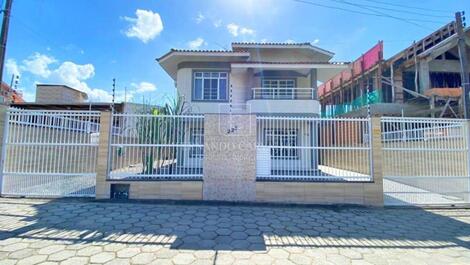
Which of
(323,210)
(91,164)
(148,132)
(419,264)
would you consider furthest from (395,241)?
(91,164)

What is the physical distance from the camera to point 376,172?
6.12m

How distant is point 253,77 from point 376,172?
8459 mm

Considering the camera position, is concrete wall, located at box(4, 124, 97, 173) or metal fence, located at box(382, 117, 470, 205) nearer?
concrete wall, located at box(4, 124, 97, 173)

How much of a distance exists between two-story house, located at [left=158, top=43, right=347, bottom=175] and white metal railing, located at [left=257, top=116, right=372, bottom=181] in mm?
5015

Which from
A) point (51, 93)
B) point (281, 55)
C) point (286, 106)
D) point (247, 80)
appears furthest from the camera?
point (51, 93)

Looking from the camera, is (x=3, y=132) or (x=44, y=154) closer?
(x=3, y=132)

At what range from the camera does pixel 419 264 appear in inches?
129

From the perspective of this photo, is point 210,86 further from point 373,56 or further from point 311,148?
point 373,56

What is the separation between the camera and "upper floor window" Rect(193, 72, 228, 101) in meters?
12.7

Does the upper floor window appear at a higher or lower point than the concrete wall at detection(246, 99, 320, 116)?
higher

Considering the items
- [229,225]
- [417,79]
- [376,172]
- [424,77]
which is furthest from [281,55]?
[229,225]

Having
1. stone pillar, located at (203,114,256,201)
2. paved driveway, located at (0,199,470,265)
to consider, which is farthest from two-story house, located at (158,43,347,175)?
paved driveway, located at (0,199,470,265)

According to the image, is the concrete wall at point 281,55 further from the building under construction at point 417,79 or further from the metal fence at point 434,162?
the metal fence at point 434,162

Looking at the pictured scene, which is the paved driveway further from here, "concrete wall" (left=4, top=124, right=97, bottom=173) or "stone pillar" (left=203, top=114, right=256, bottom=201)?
"concrete wall" (left=4, top=124, right=97, bottom=173)
